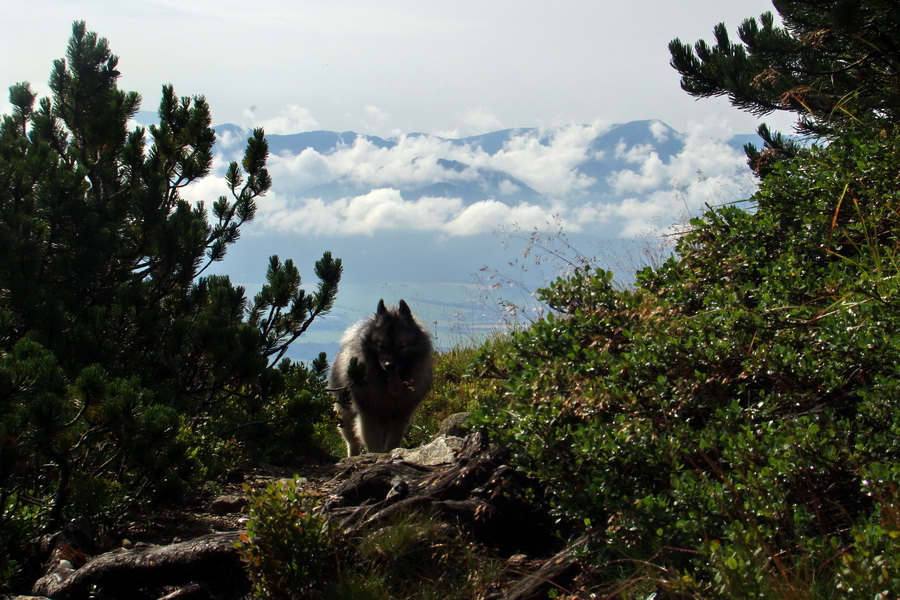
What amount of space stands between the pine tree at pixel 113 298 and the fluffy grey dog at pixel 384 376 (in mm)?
1712

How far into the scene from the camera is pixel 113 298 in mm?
6035

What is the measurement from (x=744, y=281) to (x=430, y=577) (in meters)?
2.38

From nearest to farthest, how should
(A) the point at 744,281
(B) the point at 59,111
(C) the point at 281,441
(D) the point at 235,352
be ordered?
(A) the point at 744,281 → (D) the point at 235,352 → (C) the point at 281,441 → (B) the point at 59,111

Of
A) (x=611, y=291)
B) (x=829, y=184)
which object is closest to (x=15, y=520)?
(x=611, y=291)

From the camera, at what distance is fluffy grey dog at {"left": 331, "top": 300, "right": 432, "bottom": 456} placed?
26.9 ft

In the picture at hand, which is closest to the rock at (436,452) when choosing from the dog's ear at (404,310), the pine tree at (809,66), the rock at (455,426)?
the rock at (455,426)

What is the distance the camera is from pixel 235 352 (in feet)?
17.2

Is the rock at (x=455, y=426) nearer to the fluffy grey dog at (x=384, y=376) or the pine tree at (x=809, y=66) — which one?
the fluffy grey dog at (x=384, y=376)

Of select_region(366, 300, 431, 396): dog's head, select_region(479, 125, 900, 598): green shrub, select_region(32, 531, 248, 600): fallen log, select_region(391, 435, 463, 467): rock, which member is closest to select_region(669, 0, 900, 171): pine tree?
select_region(479, 125, 900, 598): green shrub

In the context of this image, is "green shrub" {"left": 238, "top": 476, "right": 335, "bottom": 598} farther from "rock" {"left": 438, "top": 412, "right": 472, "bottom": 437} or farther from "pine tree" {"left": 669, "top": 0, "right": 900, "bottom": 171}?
"pine tree" {"left": 669, "top": 0, "right": 900, "bottom": 171}

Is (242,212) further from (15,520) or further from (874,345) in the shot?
(874,345)

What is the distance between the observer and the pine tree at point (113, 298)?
396 cm

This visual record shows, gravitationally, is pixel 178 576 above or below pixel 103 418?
below

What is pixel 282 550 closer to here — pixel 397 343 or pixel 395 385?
pixel 395 385
